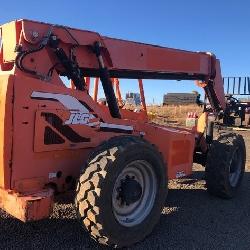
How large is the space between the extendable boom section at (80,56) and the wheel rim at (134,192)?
2.95 feet

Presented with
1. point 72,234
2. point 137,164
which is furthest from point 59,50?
point 72,234

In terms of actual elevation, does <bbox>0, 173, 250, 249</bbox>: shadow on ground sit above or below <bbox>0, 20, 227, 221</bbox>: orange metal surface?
below

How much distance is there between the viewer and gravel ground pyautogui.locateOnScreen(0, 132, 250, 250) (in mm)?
4824

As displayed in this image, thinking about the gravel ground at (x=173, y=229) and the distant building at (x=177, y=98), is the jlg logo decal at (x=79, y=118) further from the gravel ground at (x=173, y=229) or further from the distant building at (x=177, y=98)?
the distant building at (x=177, y=98)

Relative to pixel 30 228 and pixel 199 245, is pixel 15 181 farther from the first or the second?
pixel 199 245

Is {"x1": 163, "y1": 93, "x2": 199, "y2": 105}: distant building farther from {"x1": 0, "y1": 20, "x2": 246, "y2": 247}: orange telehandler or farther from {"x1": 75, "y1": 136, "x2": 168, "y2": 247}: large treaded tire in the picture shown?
{"x1": 75, "y1": 136, "x2": 168, "y2": 247}: large treaded tire

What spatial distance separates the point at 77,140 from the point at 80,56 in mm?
1144

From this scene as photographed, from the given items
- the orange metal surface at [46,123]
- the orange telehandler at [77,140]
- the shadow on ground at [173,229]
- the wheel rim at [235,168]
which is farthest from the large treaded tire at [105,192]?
the wheel rim at [235,168]

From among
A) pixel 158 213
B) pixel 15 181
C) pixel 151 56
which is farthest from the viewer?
pixel 151 56

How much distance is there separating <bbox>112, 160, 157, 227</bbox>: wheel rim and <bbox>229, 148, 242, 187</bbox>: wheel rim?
8.61 feet

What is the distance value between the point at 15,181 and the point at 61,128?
0.77m

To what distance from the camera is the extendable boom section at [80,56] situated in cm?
482

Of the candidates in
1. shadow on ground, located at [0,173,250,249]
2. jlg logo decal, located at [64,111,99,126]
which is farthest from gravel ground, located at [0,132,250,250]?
jlg logo decal, located at [64,111,99,126]

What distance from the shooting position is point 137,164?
5.02 metres
